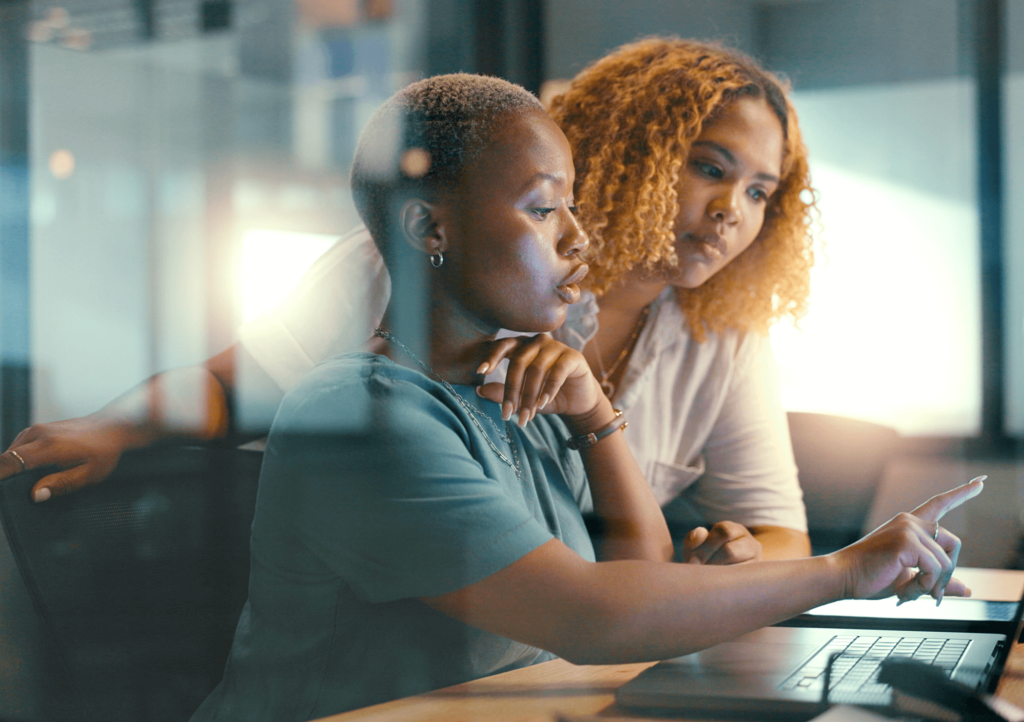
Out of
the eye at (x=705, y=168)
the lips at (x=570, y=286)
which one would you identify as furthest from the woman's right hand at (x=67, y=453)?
the eye at (x=705, y=168)

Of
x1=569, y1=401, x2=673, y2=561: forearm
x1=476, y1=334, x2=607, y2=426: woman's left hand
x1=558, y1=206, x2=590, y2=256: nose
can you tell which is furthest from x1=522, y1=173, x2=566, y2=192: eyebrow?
x1=569, y1=401, x2=673, y2=561: forearm

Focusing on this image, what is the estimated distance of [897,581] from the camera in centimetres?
62

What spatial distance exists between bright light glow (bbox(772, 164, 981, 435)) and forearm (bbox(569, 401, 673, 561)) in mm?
246

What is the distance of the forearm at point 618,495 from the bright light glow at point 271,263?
0.33 metres

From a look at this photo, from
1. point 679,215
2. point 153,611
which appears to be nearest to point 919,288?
point 679,215

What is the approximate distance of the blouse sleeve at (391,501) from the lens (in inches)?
21.8

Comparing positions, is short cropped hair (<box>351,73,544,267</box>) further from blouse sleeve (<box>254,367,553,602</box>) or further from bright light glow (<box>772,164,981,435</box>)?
bright light glow (<box>772,164,981,435</box>)

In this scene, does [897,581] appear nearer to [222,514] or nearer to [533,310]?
[533,310]

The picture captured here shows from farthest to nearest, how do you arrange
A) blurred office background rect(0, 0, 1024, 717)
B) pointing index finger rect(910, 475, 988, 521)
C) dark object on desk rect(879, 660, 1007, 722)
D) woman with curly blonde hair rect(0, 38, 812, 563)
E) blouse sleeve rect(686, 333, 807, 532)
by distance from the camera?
blouse sleeve rect(686, 333, 807, 532)
woman with curly blonde hair rect(0, 38, 812, 563)
blurred office background rect(0, 0, 1024, 717)
pointing index finger rect(910, 475, 988, 521)
dark object on desk rect(879, 660, 1007, 722)

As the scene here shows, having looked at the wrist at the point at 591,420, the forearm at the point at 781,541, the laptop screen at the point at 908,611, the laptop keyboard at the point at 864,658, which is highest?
the wrist at the point at 591,420

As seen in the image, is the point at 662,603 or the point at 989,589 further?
the point at 989,589

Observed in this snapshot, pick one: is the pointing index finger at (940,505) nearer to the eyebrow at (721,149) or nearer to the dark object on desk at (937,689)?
the dark object on desk at (937,689)

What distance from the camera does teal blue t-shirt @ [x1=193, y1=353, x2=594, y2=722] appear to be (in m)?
0.56

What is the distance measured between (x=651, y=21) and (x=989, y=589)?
753 millimetres
